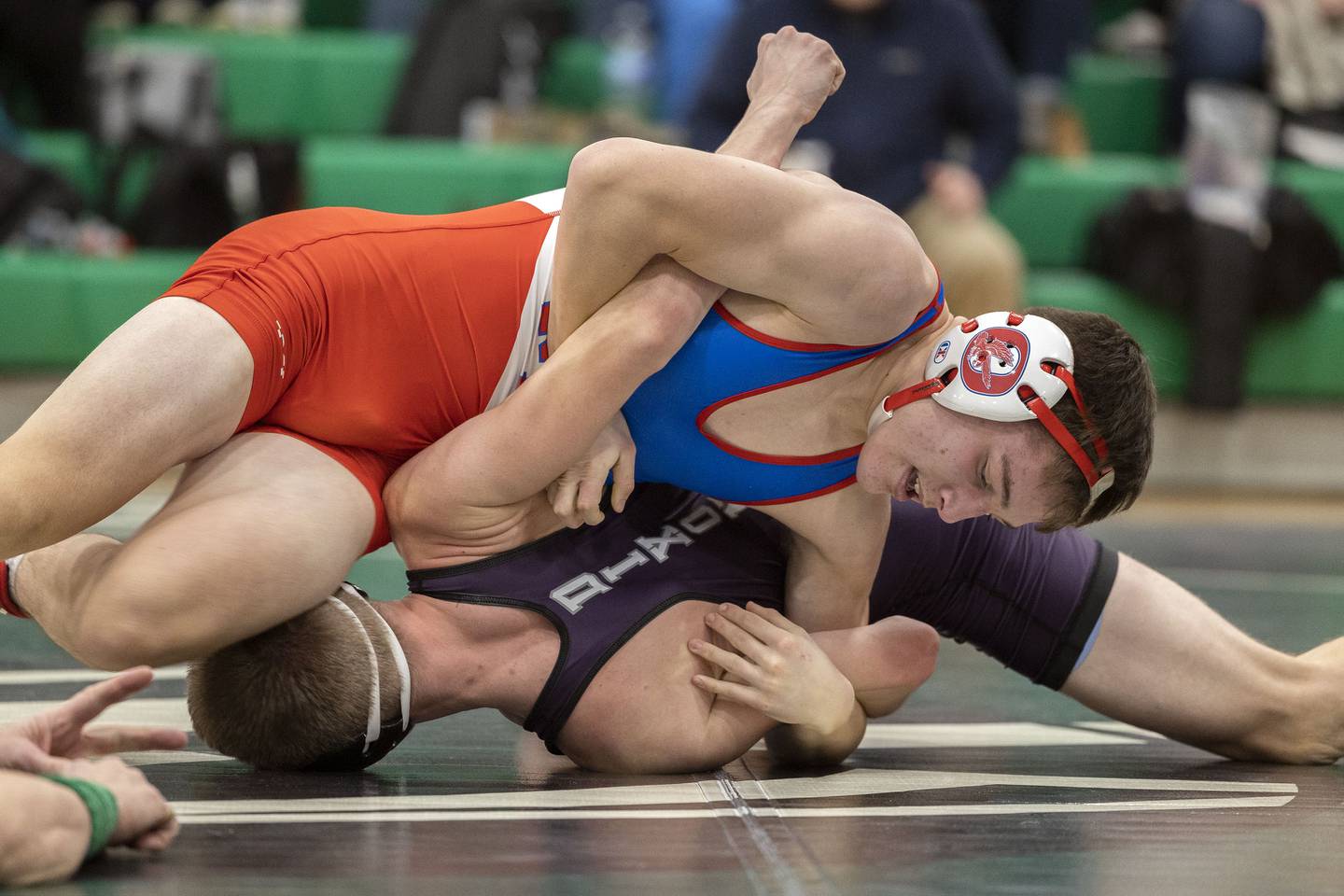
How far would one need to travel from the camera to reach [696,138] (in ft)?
19.8

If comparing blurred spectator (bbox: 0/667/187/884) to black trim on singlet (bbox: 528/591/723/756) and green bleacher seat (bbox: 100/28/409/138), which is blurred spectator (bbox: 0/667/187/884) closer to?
black trim on singlet (bbox: 528/591/723/756)

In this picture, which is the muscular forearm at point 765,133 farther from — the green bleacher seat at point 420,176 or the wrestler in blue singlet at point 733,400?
the green bleacher seat at point 420,176

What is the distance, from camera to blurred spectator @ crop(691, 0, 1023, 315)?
6.04 meters

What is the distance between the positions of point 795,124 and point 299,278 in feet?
2.82

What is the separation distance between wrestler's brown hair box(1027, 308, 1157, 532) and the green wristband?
140 centimetres

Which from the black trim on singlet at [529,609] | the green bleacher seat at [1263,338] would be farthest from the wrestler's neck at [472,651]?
the green bleacher seat at [1263,338]

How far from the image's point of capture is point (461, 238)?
2.90 metres

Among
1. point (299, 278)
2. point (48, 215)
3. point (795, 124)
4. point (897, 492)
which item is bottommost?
point (48, 215)

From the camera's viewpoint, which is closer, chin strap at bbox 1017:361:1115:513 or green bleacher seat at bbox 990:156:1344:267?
chin strap at bbox 1017:361:1115:513

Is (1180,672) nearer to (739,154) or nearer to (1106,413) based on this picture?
(1106,413)

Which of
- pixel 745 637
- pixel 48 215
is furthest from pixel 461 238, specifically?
pixel 48 215

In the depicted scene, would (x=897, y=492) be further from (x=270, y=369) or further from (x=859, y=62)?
(x=859, y=62)

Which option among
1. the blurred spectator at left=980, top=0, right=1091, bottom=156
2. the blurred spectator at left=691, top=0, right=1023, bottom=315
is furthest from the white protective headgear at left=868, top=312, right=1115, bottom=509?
the blurred spectator at left=980, top=0, right=1091, bottom=156

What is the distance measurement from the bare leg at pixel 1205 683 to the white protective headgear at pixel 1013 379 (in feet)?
1.45
